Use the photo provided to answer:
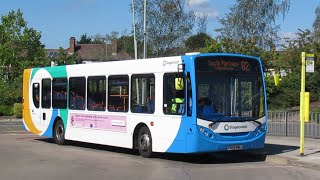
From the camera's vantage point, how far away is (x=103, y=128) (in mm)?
16672

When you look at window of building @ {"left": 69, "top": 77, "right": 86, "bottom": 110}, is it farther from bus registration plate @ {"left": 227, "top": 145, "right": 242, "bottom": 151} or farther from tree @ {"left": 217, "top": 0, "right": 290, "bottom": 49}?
tree @ {"left": 217, "top": 0, "right": 290, "bottom": 49}

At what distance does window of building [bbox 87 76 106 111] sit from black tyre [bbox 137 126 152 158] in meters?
2.13

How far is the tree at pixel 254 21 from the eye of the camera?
4453 centimetres

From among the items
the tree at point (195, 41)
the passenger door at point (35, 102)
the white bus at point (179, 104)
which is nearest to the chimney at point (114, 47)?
the tree at point (195, 41)

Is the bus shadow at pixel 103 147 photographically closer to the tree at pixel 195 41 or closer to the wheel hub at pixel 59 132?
the wheel hub at pixel 59 132

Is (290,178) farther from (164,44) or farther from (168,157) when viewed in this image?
(164,44)

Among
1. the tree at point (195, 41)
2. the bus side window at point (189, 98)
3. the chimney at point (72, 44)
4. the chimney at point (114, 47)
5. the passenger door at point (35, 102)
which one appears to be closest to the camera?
the bus side window at point (189, 98)

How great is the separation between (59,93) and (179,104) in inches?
272

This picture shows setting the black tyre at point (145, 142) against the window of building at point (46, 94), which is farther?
the window of building at point (46, 94)

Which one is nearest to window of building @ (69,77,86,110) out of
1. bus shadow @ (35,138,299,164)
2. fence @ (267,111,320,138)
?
bus shadow @ (35,138,299,164)

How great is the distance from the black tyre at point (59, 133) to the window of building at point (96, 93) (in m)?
2.24

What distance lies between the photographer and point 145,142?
14961mm

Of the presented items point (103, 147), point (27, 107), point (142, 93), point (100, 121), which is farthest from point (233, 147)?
point (27, 107)

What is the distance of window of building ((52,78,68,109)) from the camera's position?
744 inches
